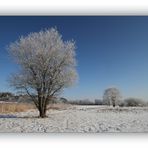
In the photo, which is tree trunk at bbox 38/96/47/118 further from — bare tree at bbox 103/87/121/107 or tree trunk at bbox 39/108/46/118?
bare tree at bbox 103/87/121/107

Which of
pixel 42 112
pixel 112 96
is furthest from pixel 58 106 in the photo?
pixel 112 96

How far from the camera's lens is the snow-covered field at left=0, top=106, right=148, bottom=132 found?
490 centimetres

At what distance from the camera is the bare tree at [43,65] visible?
16.2ft

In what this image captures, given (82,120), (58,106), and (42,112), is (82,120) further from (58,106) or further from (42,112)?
(42,112)

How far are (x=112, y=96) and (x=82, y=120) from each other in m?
0.44

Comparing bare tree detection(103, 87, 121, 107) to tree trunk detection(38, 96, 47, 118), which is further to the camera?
tree trunk detection(38, 96, 47, 118)

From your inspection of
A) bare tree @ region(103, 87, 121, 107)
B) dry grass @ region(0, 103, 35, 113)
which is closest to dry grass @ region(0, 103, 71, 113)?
dry grass @ region(0, 103, 35, 113)

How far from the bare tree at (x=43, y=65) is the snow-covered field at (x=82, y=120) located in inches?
5.3

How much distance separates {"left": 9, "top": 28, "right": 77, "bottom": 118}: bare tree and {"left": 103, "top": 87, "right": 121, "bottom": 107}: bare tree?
0.39m

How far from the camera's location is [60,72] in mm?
4992

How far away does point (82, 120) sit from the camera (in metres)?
4.97

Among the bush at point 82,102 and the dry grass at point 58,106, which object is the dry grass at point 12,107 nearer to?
the dry grass at point 58,106

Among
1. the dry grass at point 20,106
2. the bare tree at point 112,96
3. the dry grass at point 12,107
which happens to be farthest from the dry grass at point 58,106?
the bare tree at point 112,96

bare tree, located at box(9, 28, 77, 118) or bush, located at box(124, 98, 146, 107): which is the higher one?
bare tree, located at box(9, 28, 77, 118)
